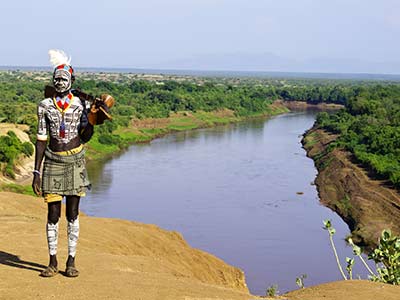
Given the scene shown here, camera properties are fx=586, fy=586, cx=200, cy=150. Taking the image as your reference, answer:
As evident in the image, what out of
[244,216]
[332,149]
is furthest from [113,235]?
[332,149]

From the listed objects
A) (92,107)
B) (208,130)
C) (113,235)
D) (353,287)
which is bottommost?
(208,130)

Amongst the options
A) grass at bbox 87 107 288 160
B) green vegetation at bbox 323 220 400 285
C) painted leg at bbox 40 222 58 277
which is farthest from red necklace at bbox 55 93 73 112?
grass at bbox 87 107 288 160

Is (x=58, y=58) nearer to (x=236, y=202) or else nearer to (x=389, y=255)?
(x=389, y=255)

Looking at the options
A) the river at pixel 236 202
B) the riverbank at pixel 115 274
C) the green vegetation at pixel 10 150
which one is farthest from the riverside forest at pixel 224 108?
the riverbank at pixel 115 274

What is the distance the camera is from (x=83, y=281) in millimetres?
6891

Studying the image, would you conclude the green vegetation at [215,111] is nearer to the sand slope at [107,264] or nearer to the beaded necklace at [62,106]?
the sand slope at [107,264]

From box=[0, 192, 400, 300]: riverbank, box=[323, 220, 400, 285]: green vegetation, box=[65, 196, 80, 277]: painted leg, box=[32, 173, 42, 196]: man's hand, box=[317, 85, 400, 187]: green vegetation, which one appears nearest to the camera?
box=[0, 192, 400, 300]: riverbank

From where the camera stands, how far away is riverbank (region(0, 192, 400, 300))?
6.52 meters

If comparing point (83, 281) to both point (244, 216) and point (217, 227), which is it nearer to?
point (217, 227)

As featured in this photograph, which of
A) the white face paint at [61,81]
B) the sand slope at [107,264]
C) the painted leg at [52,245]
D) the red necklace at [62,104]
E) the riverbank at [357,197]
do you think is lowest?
the riverbank at [357,197]

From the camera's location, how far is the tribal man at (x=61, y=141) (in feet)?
21.9

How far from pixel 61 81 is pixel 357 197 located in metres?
31.0

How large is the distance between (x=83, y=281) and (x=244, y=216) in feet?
82.7

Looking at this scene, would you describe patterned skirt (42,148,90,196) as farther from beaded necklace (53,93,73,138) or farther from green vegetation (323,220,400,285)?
green vegetation (323,220,400,285)
